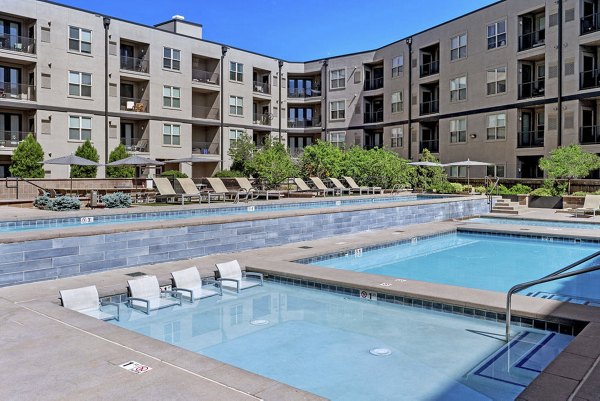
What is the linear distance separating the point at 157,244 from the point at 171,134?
1038 inches

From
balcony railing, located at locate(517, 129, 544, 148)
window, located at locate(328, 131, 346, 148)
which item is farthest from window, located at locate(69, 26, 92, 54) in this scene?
balcony railing, located at locate(517, 129, 544, 148)

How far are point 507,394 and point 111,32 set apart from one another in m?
32.2

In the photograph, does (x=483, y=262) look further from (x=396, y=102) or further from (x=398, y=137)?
(x=396, y=102)

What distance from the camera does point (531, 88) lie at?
96.0ft

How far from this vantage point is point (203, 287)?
321 inches

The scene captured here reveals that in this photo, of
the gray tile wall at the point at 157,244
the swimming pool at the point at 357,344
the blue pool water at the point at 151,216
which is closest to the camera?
the swimming pool at the point at 357,344

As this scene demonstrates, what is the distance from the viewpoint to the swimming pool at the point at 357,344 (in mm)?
4766

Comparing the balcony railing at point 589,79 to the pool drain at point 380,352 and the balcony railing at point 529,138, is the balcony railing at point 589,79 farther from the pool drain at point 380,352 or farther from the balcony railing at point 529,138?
the pool drain at point 380,352

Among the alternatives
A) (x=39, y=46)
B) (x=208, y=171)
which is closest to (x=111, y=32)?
(x=39, y=46)

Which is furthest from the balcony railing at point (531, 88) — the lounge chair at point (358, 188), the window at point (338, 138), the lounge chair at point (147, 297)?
the lounge chair at point (147, 297)

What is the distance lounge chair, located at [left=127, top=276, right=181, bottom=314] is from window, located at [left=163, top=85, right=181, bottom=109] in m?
29.1

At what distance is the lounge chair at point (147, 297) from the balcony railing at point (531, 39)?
27.6 metres

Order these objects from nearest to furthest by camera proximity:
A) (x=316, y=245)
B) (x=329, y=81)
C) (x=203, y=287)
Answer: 1. (x=203, y=287)
2. (x=316, y=245)
3. (x=329, y=81)

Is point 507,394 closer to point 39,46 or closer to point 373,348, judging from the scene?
point 373,348
